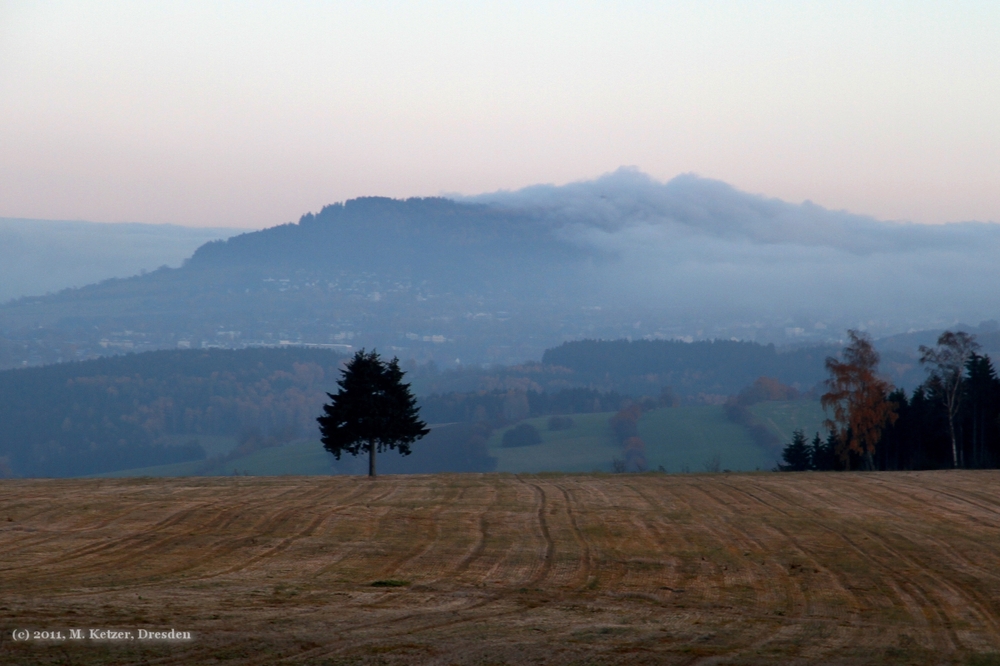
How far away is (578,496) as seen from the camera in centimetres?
4075

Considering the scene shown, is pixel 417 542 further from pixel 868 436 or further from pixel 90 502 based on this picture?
pixel 868 436

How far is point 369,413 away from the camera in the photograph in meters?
46.8

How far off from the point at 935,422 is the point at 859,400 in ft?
30.9

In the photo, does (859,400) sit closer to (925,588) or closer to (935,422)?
(935,422)

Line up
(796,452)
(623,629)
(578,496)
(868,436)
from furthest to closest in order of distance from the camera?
(796,452), (868,436), (578,496), (623,629)

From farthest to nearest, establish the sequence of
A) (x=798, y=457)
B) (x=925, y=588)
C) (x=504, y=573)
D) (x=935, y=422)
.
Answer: (x=798, y=457)
(x=935, y=422)
(x=504, y=573)
(x=925, y=588)

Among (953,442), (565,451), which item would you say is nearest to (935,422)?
(953,442)

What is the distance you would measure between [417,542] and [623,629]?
39.3 ft

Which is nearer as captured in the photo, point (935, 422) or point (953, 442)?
point (953, 442)

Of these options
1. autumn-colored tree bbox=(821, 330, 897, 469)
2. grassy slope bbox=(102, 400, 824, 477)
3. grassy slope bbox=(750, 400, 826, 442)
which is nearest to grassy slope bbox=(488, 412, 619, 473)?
grassy slope bbox=(102, 400, 824, 477)

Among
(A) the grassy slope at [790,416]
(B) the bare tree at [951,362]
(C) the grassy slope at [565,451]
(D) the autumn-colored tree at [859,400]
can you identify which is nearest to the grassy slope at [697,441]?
(A) the grassy slope at [790,416]

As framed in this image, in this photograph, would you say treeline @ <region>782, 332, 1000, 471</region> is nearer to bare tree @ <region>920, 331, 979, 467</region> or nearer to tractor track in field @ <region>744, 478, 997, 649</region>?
bare tree @ <region>920, 331, 979, 467</region>

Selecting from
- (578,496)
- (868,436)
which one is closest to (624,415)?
(868,436)

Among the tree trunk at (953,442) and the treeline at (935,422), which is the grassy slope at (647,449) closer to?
the treeline at (935,422)
